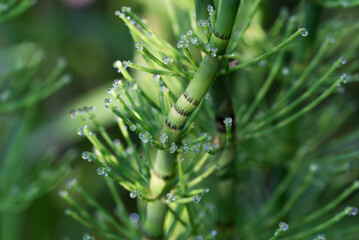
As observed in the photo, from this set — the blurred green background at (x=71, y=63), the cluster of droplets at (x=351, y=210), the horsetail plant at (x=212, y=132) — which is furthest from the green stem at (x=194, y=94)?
the blurred green background at (x=71, y=63)

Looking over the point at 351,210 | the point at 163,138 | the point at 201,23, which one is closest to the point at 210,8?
the point at 201,23

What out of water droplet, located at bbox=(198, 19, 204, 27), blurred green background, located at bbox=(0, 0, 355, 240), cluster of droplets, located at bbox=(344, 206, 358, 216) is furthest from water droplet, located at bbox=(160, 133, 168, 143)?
blurred green background, located at bbox=(0, 0, 355, 240)

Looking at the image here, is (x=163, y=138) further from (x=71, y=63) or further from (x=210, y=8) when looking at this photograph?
(x=71, y=63)

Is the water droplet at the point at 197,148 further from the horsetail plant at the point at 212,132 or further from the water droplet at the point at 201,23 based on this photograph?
the water droplet at the point at 201,23

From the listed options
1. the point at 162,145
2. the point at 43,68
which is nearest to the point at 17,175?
the point at 43,68

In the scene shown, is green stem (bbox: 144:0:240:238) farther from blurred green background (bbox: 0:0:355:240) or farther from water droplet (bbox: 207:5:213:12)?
blurred green background (bbox: 0:0:355:240)

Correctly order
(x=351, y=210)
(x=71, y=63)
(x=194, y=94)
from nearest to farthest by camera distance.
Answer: (x=194, y=94)
(x=351, y=210)
(x=71, y=63)

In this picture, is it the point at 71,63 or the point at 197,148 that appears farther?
the point at 71,63

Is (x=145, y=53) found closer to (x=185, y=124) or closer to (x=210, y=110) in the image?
(x=185, y=124)

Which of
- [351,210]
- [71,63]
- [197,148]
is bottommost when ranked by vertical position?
[351,210]
